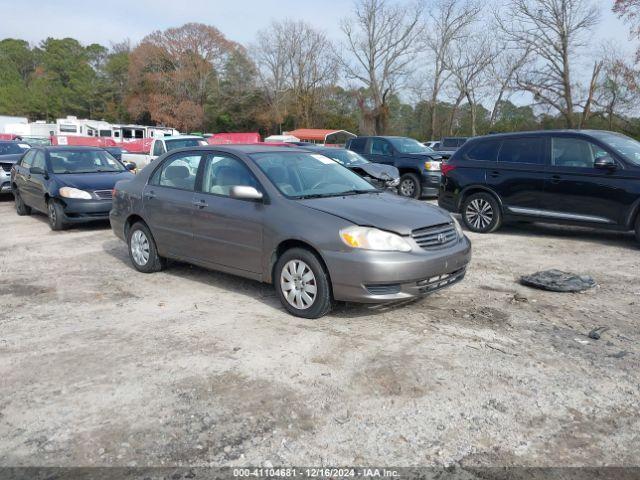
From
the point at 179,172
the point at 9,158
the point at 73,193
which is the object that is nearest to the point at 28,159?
the point at 73,193

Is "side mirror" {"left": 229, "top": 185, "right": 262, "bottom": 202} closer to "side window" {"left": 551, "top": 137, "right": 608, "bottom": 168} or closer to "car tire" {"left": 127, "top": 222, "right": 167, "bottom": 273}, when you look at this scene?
"car tire" {"left": 127, "top": 222, "right": 167, "bottom": 273}

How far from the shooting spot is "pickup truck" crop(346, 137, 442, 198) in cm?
1383

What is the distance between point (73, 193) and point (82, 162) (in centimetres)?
136

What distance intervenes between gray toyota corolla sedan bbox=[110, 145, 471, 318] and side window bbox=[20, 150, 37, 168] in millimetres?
6126

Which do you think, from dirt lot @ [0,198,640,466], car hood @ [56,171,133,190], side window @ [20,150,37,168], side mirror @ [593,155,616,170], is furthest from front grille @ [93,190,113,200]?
side mirror @ [593,155,616,170]

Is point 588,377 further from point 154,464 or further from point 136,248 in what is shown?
point 136,248

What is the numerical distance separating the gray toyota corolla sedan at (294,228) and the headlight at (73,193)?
3536 mm

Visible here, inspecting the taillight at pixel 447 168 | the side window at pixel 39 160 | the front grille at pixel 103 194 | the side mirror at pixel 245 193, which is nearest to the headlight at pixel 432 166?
the taillight at pixel 447 168

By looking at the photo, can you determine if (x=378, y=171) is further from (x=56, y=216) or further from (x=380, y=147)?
(x=56, y=216)

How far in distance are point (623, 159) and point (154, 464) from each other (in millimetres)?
7638

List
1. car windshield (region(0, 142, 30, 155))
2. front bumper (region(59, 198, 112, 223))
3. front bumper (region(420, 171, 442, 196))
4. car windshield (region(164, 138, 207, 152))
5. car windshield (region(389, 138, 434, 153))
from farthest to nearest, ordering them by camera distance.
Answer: car windshield (region(0, 142, 30, 155))
car windshield (region(164, 138, 207, 152))
car windshield (region(389, 138, 434, 153))
front bumper (region(420, 171, 442, 196))
front bumper (region(59, 198, 112, 223))

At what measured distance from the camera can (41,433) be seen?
123 inches

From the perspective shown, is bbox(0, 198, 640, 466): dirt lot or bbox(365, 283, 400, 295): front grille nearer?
bbox(0, 198, 640, 466): dirt lot

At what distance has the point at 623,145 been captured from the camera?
8266mm
